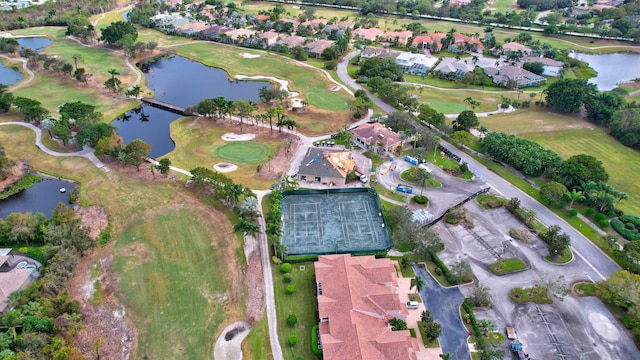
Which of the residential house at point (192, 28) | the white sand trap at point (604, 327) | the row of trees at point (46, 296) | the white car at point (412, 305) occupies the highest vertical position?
the residential house at point (192, 28)

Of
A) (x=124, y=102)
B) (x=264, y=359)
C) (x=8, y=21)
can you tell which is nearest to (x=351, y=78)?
(x=124, y=102)

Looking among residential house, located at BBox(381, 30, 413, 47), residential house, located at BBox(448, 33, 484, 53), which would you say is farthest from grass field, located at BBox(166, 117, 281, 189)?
residential house, located at BBox(448, 33, 484, 53)

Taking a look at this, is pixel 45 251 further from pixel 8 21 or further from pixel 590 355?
pixel 8 21

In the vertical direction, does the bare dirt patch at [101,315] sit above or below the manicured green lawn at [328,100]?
below

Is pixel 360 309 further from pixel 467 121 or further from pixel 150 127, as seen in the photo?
pixel 150 127

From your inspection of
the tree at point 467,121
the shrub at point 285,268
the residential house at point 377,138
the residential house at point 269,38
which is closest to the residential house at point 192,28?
the residential house at point 269,38

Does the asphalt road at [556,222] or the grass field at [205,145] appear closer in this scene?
the asphalt road at [556,222]

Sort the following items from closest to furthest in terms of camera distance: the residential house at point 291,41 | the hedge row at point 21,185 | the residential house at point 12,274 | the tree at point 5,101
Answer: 1. the residential house at point 12,274
2. the hedge row at point 21,185
3. the tree at point 5,101
4. the residential house at point 291,41

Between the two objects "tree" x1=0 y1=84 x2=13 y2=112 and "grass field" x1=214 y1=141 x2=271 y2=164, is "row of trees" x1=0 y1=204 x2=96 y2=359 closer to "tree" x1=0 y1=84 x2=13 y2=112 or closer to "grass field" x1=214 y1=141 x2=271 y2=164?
"grass field" x1=214 y1=141 x2=271 y2=164

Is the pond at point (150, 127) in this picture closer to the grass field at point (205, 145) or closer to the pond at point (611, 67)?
the grass field at point (205, 145)
